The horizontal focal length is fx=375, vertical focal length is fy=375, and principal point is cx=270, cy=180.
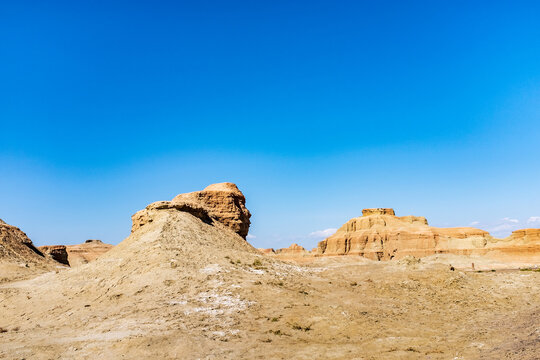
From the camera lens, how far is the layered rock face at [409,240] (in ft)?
251

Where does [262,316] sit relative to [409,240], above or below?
below

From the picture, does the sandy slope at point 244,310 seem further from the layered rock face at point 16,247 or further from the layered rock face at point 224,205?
the layered rock face at point 16,247

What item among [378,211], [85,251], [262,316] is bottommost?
[262,316]

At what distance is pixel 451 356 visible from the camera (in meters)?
10.2

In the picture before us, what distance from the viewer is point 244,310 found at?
14109mm

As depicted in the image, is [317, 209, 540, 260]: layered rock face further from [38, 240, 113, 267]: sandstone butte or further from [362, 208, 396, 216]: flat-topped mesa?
[38, 240, 113, 267]: sandstone butte

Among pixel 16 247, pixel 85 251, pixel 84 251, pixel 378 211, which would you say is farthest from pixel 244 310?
pixel 378 211

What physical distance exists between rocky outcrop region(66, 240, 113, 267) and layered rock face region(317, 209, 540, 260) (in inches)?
2265

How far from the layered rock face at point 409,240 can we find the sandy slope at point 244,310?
6063cm

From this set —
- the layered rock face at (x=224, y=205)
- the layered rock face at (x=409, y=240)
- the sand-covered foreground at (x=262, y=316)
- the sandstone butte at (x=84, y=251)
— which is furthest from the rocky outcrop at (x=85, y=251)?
the layered rock face at (x=409, y=240)

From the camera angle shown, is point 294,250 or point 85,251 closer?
point 85,251

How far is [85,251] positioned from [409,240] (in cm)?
7413

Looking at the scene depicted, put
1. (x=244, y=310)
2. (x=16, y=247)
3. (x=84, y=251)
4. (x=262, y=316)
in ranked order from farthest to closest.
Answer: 1. (x=84, y=251)
2. (x=16, y=247)
3. (x=244, y=310)
4. (x=262, y=316)

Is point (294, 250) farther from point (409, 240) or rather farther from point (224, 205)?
point (224, 205)
